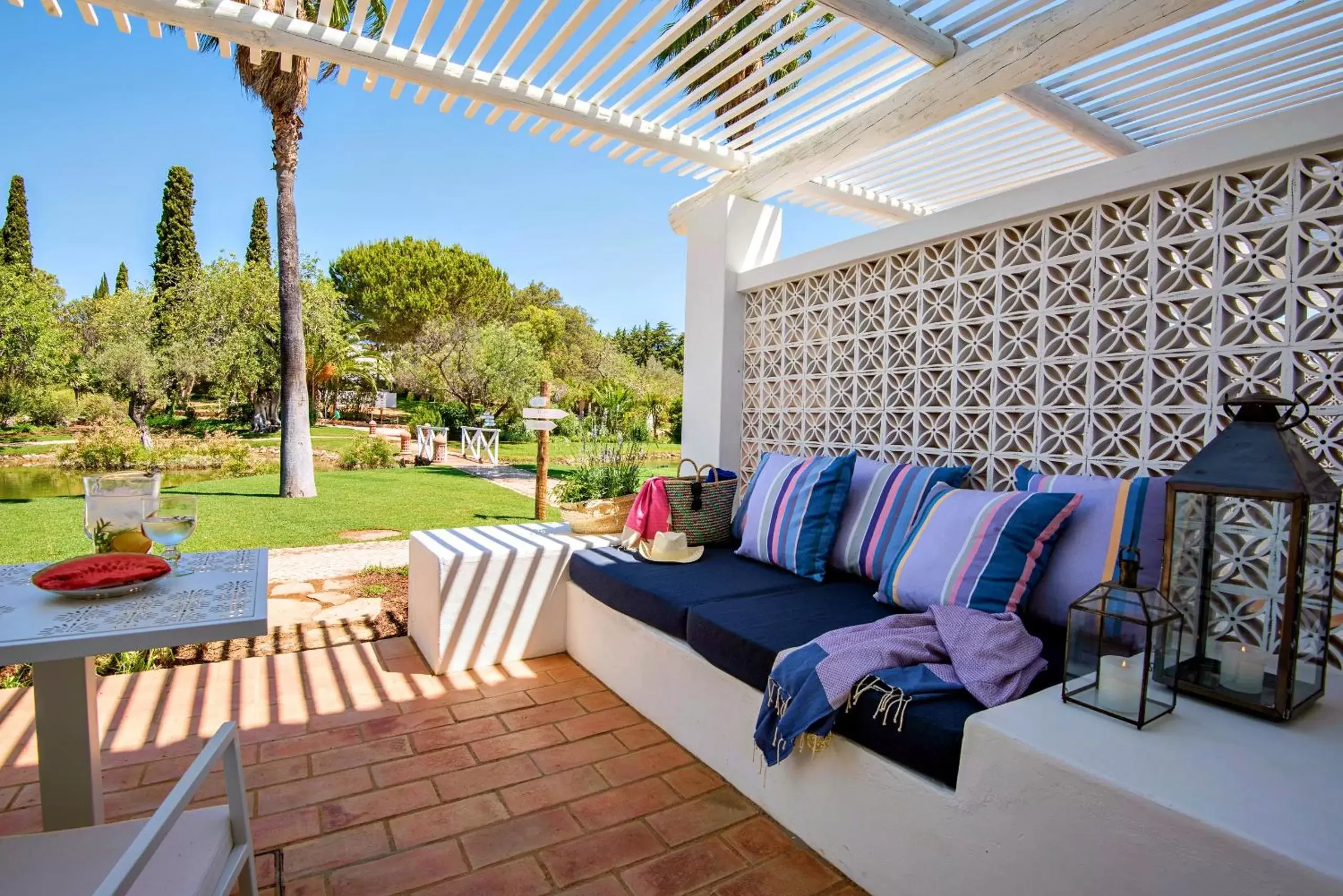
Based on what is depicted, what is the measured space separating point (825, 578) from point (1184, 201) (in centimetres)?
175

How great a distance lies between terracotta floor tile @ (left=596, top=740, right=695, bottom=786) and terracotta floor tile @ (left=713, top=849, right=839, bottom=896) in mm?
553

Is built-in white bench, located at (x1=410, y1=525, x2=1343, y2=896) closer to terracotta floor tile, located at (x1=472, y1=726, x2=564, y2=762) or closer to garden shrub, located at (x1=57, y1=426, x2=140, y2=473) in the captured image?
terracotta floor tile, located at (x1=472, y1=726, x2=564, y2=762)

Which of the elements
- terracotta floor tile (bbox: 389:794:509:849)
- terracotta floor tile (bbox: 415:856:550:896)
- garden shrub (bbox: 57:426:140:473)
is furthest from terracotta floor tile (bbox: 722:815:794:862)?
garden shrub (bbox: 57:426:140:473)

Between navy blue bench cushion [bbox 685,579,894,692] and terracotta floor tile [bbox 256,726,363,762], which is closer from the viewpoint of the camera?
navy blue bench cushion [bbox 685,579,894,692]

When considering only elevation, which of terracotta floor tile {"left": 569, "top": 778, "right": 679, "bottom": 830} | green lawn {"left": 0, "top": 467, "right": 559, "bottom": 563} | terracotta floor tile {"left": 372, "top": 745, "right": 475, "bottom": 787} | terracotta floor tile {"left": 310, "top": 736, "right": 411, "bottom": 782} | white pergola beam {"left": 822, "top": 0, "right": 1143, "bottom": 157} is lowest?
green lawn {"left": 0, "top": 467, "right": 559, "bottom": 563}

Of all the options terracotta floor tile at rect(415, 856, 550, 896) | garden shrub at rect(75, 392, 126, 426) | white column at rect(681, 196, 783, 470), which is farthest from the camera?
garden shrub at rect(75, 392, 126, 426)

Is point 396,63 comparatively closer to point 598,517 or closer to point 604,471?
point 598,517

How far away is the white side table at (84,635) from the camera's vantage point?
4.03 ft

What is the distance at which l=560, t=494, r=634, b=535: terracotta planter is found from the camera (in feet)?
12.5

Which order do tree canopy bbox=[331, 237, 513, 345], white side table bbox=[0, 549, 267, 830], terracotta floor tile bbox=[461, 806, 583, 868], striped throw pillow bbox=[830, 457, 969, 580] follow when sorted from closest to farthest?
white side table bbox=[0, 549, 267, 830] → terracotta floor tile bbox=[461, 806, 583, 868] → striped throw pillow bbox=[830, 457, 969, 580] → tree canopy bbox=[331, 237, 513, 345]

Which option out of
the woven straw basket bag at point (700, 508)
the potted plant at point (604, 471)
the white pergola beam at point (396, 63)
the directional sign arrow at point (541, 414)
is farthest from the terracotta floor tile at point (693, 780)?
the directional sign arrow at point (541, 414)

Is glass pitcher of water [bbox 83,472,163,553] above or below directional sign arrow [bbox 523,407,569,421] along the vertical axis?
below

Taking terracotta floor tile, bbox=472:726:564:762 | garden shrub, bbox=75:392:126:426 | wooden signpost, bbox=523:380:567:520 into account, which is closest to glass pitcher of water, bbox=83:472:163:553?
terracotta floor tile, bbox=472:726:564:762

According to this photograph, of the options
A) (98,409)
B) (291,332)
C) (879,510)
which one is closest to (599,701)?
(879,510)
